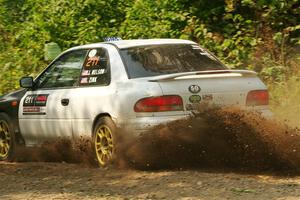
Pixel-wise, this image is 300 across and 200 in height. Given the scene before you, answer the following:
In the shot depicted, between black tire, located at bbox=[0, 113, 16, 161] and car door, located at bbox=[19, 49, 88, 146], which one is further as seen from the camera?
black tire, located at bbox=[0, 113, 16, 161]

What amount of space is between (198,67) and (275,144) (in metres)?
1.51

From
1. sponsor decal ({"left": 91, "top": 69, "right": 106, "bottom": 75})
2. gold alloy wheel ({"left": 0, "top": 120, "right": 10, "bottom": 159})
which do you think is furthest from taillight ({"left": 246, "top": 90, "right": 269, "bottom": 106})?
gold alloy wheel ({"left": 0, "top": 120, "right": 10, "bottom": 159})

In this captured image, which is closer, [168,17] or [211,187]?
[211,187]

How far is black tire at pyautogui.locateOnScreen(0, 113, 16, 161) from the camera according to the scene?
9.66m

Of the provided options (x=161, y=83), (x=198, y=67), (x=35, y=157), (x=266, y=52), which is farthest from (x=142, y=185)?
(x=266, y=52)

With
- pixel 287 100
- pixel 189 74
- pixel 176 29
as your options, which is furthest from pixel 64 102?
pixel 176 29

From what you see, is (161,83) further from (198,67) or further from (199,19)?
(199,19)

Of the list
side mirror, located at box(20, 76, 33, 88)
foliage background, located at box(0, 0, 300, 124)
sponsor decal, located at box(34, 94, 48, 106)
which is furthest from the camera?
foliage background, located at box(0, 0, 300, 124)

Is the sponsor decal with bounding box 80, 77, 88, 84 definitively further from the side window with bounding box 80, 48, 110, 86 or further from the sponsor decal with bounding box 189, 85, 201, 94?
the sponsor decal with bounding box 189, 85, 201, 94

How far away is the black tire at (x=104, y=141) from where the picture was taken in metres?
7.84

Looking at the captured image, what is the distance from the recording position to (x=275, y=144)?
7406 mm

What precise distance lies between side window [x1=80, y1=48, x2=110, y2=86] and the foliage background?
13.8ft

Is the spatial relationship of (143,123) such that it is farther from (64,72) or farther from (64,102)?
(64,72)

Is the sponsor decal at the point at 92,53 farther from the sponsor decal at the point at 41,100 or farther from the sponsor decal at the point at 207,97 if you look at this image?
the sponsor decal at the point at 207,97
